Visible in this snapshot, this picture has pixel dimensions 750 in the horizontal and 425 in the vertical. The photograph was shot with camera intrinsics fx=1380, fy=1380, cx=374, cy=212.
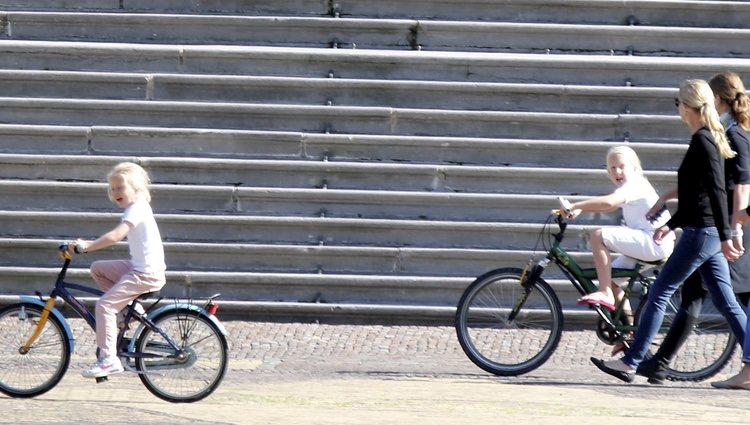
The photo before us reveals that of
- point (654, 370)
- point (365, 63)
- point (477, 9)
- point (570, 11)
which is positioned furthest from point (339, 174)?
point (654, 370)

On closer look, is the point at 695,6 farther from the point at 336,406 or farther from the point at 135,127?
the point at 336,406

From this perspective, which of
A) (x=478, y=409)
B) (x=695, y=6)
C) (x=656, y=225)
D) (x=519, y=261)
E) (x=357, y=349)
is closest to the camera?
(x=478, y=409)

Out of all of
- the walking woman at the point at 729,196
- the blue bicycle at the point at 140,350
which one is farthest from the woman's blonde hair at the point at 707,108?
the blue bicycle at the point at 140,350

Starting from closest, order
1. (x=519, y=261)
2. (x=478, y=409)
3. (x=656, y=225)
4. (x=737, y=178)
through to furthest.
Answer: (x=478, y=409) → (x=737, y=178) → (x=656, y=225) → (x=519, y=261)

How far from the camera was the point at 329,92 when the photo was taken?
37.0ft

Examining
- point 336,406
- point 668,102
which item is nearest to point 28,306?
point 336,406

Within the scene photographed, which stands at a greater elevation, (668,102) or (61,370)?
(668,102)

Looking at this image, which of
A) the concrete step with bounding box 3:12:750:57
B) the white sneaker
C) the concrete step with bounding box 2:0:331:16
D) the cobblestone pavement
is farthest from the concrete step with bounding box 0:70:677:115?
the white sneaker

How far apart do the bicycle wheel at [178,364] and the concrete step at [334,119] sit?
375 cm

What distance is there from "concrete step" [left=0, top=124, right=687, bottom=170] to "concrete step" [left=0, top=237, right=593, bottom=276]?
2.35 ft

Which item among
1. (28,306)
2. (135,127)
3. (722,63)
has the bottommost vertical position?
(28,306)

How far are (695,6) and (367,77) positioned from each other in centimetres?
281

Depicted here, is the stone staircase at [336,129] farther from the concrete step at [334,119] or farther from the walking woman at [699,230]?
the walking woman at [699,230]

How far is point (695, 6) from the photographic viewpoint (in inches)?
454
